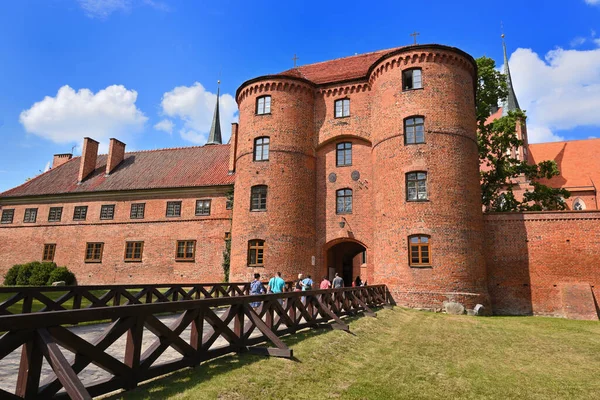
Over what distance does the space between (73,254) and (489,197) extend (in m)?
27.8

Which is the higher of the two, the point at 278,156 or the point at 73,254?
the point at 278,156

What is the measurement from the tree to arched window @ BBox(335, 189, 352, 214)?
8.73 meters

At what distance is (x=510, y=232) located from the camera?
744 inches

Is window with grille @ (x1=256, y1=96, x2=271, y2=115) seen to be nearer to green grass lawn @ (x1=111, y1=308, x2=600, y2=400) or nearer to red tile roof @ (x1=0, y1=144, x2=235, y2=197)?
red tile roof @ (x1=0, y1=144, x2=235, y2=197)

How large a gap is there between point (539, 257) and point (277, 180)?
508 inches

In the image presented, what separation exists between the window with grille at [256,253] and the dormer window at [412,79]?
1059 centimetres

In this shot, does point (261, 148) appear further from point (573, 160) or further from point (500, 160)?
point (573, 160)

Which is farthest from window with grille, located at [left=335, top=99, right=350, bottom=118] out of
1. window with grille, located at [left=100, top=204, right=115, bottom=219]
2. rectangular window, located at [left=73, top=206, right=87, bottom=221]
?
rectangular window, located at [left=73, top=206, right=87, bottom=221]

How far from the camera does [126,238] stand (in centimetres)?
2723

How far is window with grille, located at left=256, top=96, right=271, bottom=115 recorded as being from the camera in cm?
2239

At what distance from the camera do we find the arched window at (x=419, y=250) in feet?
Answer: 57.9

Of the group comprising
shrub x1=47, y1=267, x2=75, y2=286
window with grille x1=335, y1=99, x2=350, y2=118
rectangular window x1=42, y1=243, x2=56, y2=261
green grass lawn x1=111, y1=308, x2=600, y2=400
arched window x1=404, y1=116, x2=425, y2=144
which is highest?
window with grille x1=335, y1=99, x2=350, y2=118

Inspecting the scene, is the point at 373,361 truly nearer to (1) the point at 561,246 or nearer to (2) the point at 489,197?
(1) the point at 561,246

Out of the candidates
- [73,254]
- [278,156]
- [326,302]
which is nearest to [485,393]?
[326,302]
